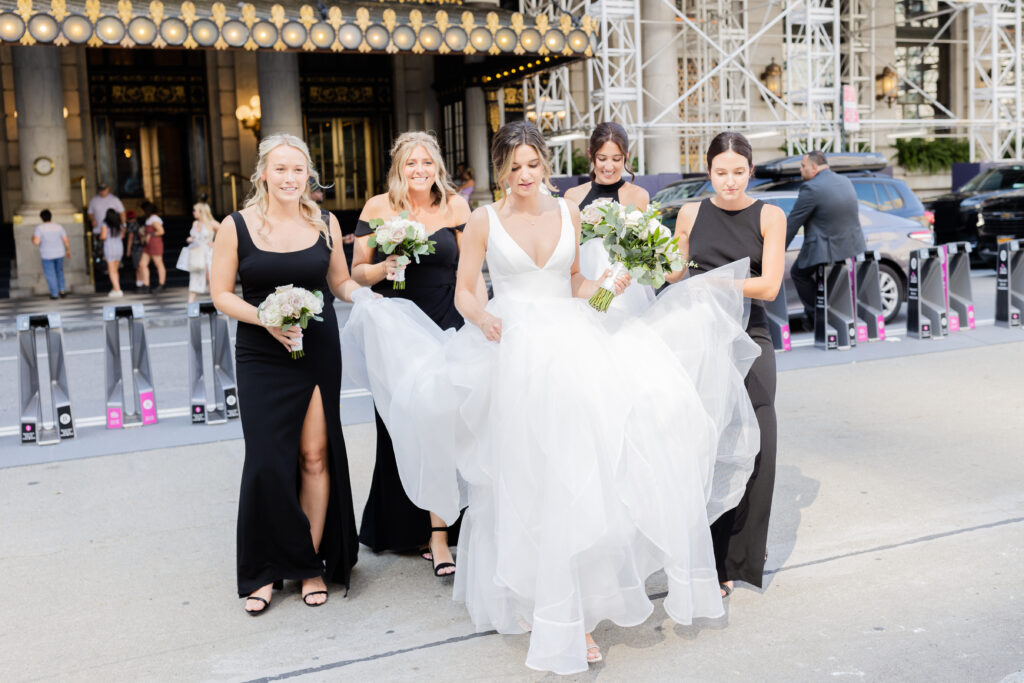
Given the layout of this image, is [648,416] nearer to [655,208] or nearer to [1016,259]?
[655,208]

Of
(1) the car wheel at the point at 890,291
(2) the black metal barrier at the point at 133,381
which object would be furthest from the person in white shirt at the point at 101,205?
(1) the car wheel at the point at 890,291

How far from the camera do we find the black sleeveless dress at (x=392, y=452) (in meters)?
5.38

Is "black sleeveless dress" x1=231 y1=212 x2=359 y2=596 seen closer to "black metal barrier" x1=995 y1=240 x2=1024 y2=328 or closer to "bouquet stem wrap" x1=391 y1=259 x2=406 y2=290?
"bouquet stem wrap" x1=391 y1=259 x2=406 y2=290

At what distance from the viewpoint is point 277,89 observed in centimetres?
2216

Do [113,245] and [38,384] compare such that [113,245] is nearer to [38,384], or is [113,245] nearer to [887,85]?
[38,384]

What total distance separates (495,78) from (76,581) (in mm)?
20924

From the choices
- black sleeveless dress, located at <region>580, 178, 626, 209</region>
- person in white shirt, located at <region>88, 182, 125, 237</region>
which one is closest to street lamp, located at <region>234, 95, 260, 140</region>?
person in white shirt, located at <region>88, 182, 125, 237</region>

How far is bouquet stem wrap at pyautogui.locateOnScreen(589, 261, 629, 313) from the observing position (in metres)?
4.35

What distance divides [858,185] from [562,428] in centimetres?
1139

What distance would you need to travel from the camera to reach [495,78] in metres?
24.8

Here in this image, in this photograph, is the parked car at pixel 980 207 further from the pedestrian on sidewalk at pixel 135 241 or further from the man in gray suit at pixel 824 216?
the pedestrian on sidewalk at pixel 135 241

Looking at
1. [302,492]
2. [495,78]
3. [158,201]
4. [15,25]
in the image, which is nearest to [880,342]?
[302,492]

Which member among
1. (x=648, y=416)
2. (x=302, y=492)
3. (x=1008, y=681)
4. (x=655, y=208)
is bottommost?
(x=1008, y=681)

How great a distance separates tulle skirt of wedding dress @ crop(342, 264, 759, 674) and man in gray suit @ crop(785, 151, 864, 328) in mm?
6380
